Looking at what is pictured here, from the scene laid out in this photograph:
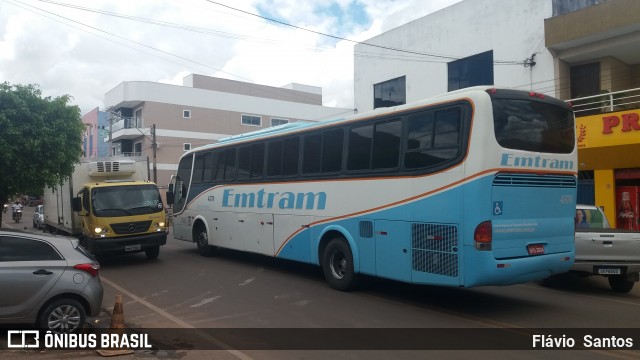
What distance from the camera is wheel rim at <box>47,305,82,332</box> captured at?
21.8 ft

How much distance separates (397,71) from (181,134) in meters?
27.6

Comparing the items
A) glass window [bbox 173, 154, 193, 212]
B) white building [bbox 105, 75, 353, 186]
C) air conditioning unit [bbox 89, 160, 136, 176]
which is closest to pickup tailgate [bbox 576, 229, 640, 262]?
glass window [bbox 173, 154, 193, 212]

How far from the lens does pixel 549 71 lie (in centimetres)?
1777

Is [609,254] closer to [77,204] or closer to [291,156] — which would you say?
[291,156]

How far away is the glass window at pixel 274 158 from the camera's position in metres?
11.9

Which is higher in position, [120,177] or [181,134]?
[181,134]

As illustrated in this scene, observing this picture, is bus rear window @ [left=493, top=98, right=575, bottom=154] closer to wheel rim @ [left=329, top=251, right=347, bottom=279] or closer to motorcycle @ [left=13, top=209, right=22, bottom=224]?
wheel rim @ [left=329, top=251, right=347, bottom=279]

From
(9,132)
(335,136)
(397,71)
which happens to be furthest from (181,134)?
(335,136)

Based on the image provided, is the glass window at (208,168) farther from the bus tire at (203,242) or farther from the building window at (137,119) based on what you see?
the building window at (137,119)

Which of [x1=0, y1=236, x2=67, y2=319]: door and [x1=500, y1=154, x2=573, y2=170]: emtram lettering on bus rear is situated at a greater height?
[x1=500, y1=154, x2=573, y2=170]: emtram lettering on bus rear

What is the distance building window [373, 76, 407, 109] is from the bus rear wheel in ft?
37.9

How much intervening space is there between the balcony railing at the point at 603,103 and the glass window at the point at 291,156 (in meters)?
10.3

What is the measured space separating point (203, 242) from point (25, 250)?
8.80 meters

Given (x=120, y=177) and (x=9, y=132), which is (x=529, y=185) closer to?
→ (x=9, y=132)
